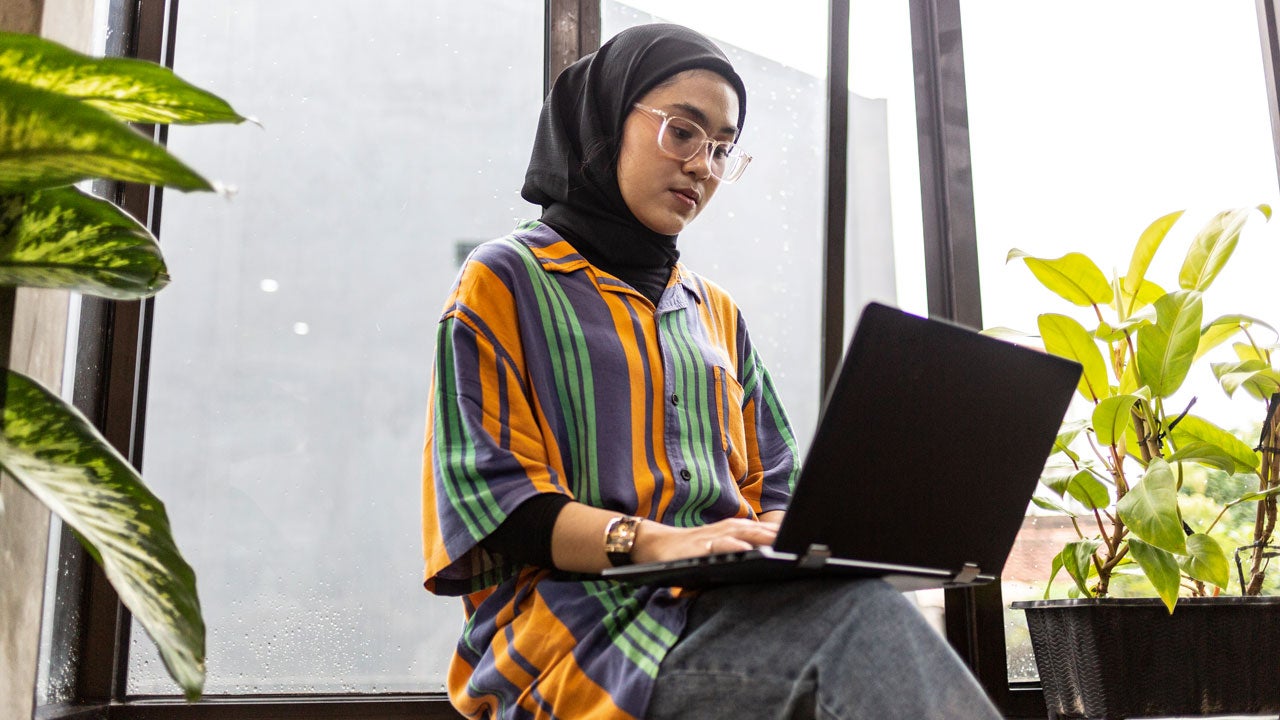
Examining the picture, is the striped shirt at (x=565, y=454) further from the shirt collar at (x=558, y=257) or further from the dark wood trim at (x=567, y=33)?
the dark wood trim at (x=567, y=33)

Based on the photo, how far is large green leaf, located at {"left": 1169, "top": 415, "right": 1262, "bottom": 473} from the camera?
5.61 ft

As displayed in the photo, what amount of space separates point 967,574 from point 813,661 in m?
0.21

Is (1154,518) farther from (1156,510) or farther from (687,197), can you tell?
(687,197)

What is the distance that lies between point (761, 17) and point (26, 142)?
6.11ft

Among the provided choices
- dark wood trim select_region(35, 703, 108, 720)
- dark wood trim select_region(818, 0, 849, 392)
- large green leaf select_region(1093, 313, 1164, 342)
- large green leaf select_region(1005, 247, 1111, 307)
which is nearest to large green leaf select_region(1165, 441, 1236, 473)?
large green leaf select_region(1093, 313, 1164, 342)

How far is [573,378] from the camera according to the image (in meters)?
1.13

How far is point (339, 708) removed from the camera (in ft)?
5.32

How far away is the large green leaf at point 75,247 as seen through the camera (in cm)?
66

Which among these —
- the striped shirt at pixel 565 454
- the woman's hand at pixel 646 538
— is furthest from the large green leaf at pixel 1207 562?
the woman's hand at pixel 646 538

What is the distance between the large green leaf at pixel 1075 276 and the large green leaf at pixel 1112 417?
0.25 metres

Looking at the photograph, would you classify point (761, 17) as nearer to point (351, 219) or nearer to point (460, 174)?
point (460, 174)

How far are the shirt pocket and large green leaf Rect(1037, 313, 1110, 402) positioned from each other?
718 millimetres

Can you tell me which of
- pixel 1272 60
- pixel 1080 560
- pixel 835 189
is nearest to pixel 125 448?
pixel 835 189

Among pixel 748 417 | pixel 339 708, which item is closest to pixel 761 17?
pixel 748 417
